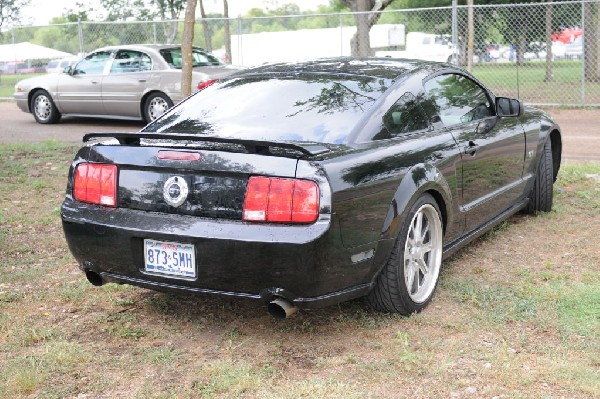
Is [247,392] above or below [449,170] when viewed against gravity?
below

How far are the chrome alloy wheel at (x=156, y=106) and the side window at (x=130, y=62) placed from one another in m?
0.57

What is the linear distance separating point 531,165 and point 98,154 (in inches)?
138

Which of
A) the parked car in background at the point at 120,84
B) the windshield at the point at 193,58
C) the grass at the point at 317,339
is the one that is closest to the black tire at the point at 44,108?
the parked car in background at the point at 120,84

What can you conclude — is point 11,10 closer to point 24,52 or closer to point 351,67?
point 24,52

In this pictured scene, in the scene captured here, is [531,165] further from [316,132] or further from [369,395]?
[369,395]

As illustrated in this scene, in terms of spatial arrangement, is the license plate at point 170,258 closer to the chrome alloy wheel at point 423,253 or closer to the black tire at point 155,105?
the chrome alloy wheel at point 423,253

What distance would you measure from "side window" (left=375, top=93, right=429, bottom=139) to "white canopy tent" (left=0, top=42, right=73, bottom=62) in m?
18.8

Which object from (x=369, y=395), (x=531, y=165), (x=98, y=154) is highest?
(x=98, y=154)

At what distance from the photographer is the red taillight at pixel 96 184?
407cm

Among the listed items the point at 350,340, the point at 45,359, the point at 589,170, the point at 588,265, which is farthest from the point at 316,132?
A: the point at 589,170

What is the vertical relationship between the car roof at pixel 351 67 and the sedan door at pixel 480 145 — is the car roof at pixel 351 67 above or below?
above

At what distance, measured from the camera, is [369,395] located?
11.0 feet

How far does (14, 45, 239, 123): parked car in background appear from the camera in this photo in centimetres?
1292

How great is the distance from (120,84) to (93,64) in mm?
974
